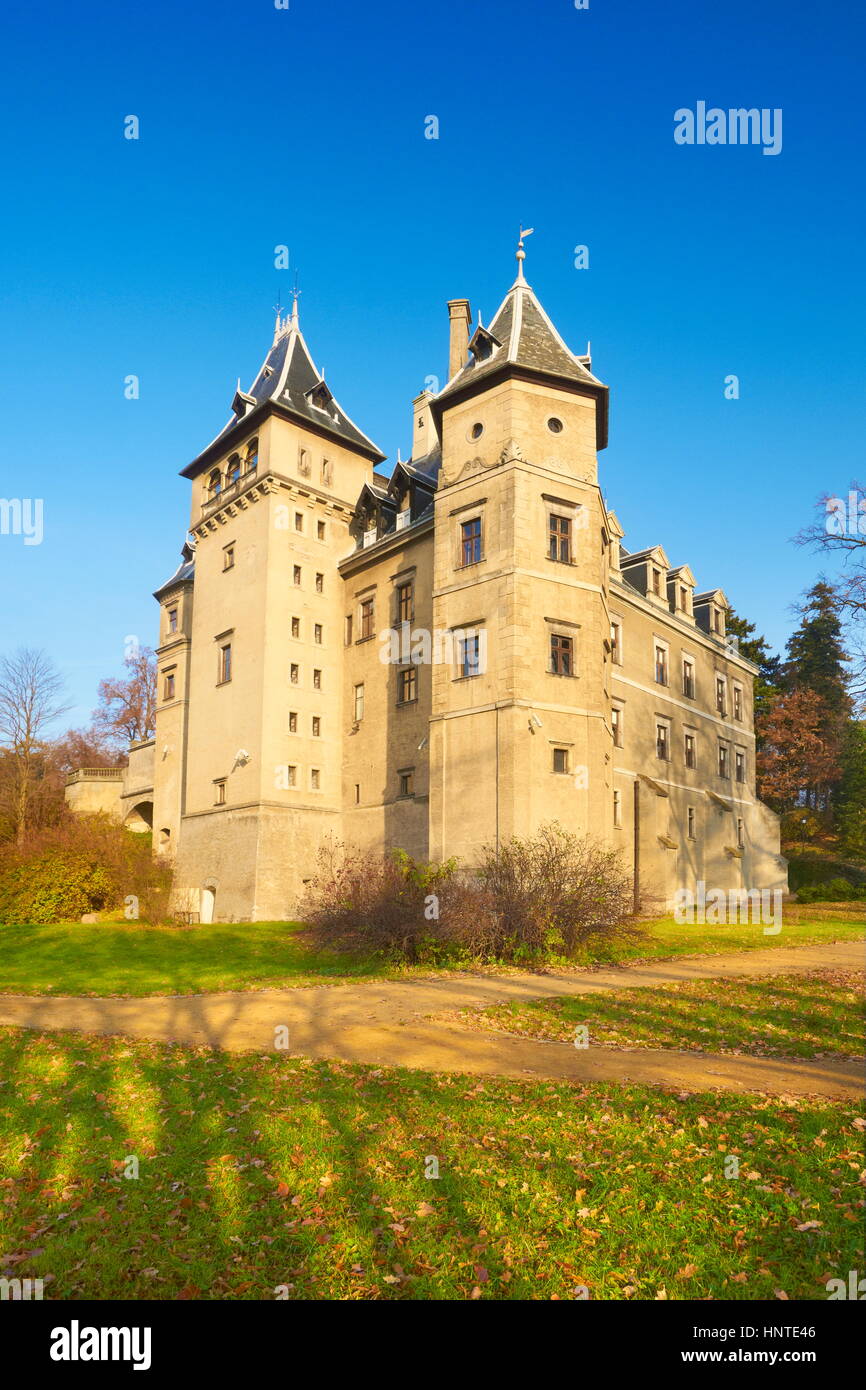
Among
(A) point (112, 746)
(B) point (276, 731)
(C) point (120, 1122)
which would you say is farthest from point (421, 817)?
(A) point (112, 746)

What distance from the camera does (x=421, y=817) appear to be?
32.4 m

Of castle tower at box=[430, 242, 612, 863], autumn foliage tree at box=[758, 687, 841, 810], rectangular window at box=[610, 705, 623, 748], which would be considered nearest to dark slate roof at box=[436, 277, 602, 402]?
castle tower at box=[430, 242, 612, 863]

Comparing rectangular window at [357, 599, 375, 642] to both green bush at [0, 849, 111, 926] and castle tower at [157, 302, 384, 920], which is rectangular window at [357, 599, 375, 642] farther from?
green bush at [0, 849, 111, 926]

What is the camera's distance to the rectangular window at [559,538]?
29.3 m

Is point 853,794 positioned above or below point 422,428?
below

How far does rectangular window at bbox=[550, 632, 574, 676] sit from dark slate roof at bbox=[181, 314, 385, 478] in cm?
1652

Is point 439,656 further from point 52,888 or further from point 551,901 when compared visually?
point 52,888

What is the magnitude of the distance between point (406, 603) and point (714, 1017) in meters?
23.8

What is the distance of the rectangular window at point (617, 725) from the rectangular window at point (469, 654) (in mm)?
8697

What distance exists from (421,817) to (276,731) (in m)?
7.45

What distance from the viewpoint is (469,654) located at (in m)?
29.4

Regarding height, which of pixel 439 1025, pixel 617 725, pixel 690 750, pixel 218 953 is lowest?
pixel 218 953

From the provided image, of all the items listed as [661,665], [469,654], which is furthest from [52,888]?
[661,665]

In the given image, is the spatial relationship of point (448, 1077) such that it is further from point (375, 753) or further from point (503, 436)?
point (375, 753)
